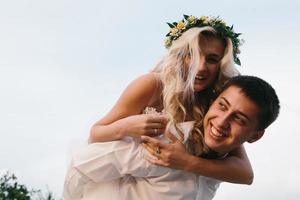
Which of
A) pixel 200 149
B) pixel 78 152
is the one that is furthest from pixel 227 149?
pixel 78 152

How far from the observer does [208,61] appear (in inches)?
208

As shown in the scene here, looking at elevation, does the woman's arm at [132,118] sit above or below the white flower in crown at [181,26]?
Answer: below

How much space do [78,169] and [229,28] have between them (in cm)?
190

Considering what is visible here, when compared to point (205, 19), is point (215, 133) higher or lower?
lower

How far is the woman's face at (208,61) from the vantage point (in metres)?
5.17

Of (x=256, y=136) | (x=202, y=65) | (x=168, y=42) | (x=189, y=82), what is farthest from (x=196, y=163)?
(x=168, y=42)

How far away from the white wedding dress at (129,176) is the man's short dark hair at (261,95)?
0.52 m

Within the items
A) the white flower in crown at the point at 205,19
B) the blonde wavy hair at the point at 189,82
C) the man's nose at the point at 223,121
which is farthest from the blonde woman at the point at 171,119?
the man's nose at the point at 223,121

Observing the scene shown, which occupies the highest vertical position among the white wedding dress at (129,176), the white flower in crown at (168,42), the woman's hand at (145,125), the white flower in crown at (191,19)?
the white flower in crown at (191,19)

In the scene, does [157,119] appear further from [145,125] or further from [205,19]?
[205,19]

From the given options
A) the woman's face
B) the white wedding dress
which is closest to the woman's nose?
the woman's face

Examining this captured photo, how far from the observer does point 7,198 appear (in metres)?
30.6

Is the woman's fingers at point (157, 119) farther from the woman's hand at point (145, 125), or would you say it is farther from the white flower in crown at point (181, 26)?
the white flower in crown at point (181, 26)

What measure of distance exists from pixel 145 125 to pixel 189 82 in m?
0.58
